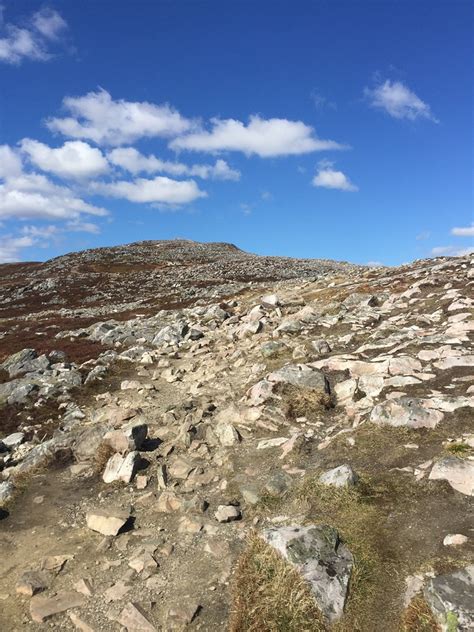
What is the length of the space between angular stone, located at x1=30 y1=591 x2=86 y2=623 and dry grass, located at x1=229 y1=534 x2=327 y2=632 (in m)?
2.77

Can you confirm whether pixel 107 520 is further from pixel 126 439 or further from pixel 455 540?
pixel 455 540

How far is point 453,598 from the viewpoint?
20.6 ft

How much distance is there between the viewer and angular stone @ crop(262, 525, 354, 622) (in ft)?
22.9

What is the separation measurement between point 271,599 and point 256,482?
378 cm

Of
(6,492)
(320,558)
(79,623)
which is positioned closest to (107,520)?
(79,623)

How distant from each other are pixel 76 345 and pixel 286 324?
521 inches

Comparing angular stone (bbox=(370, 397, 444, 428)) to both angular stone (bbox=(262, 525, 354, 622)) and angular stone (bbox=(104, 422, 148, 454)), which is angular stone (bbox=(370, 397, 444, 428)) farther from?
angular stone (bbox=(104, 422, 148, 454))

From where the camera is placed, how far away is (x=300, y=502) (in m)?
9.34

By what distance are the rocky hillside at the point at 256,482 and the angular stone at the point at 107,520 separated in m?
0.07

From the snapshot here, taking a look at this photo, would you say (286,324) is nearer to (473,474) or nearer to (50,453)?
(50,453)

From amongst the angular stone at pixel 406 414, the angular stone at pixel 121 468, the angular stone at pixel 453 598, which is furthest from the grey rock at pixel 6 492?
the angular stone at pixel 453 598

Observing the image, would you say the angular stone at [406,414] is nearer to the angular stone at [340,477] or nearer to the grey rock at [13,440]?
the angular stone at [340,477]

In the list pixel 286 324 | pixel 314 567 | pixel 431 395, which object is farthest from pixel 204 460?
pixel 286 324

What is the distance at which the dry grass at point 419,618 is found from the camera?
6.21 m
